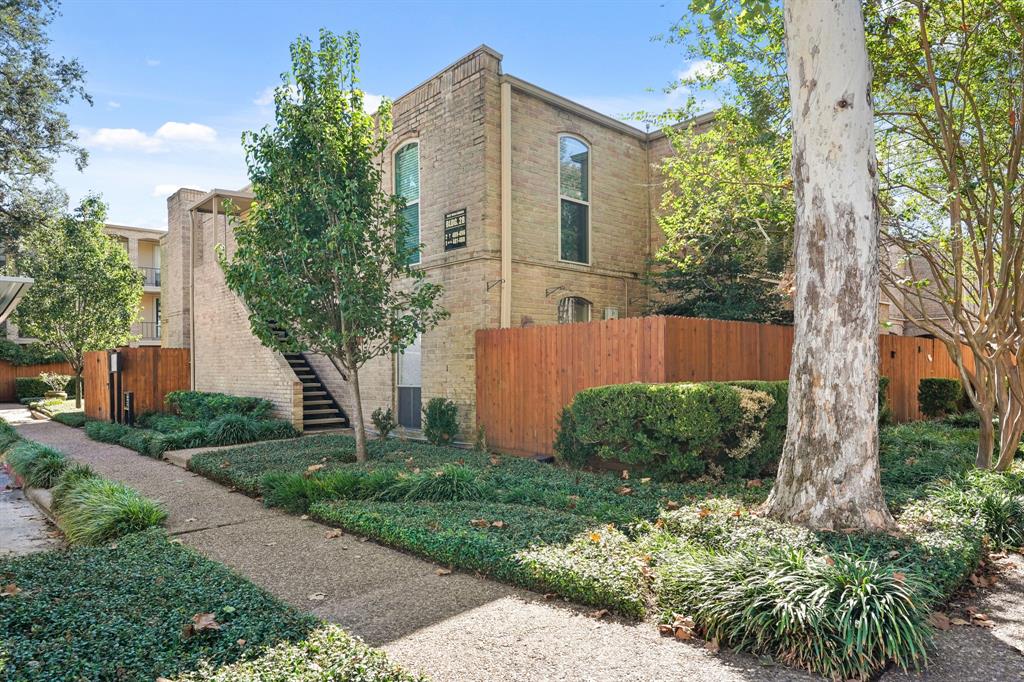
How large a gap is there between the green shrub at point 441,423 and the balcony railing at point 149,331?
29110mm

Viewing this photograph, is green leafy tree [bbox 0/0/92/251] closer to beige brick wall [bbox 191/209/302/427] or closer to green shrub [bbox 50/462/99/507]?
beige brick wall [bbox 191/209/302/427]

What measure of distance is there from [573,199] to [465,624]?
32.8 feet

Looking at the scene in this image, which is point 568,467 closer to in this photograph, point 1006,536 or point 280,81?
point 1006,536

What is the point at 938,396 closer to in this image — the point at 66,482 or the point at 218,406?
the point at 218,406

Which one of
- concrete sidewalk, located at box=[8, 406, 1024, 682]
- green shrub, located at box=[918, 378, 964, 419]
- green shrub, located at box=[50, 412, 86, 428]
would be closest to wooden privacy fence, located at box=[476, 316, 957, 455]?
concrete sidewalk, located at box=[8, 406, 1024, 682]

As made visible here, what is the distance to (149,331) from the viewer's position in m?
34.5

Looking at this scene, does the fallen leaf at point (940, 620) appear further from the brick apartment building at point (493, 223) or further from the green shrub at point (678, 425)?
the brick apartment building at point (493, 223)

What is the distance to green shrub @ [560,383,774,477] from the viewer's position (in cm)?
701

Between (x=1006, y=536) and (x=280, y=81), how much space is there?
31.2ft

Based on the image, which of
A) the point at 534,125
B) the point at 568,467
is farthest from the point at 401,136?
the point at 568,467

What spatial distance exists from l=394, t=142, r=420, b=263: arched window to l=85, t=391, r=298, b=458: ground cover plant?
4235mm

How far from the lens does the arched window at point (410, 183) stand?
12.2m

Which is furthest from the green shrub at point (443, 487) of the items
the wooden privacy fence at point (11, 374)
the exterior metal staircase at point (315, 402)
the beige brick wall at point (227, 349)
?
the wooden privacy fence at point (11, 374)

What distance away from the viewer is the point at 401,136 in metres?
12.5
